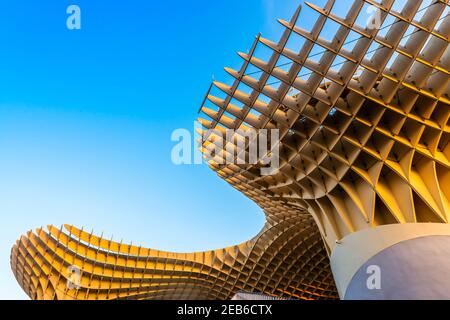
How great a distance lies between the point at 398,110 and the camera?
19.9 m

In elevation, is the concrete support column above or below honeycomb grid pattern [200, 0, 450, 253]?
below

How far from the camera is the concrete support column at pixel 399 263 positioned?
16406mm

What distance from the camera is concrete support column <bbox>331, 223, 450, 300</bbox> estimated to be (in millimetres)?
16406

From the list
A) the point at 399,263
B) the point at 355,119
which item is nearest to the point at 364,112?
the point at 355,119

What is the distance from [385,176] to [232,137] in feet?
31.2

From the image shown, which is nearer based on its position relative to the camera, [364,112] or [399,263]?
[399,263]

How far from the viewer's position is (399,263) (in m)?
17.4

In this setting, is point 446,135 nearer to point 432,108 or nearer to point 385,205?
point 432,108

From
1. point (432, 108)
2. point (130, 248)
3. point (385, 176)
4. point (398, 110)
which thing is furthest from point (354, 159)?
point (130, 248)

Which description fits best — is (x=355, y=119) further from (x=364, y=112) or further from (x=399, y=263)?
(x=399, y=263)

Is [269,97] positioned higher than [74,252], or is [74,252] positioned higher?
[269,97]
